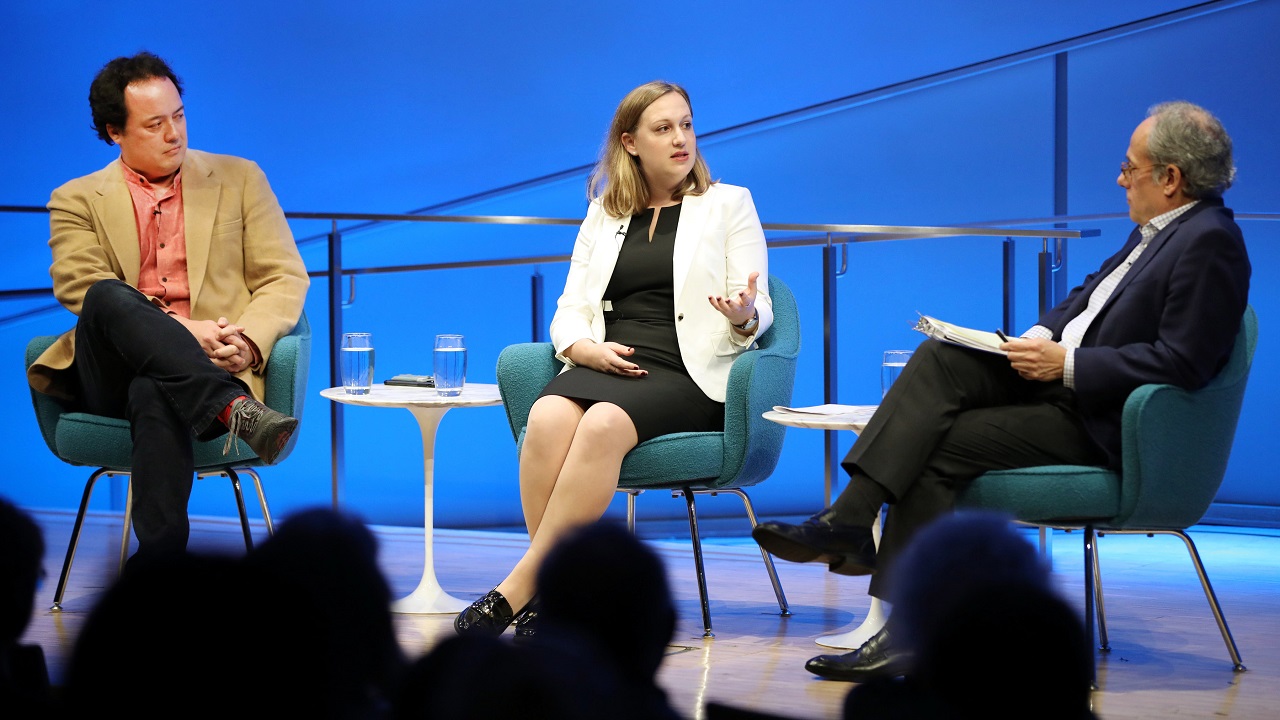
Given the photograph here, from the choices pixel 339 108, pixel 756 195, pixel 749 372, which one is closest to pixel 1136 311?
pixel 749 372

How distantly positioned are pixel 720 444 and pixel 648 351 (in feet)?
1.06

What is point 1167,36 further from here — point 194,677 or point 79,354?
point 194,677

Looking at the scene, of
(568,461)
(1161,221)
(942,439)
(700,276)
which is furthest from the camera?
(700,276)

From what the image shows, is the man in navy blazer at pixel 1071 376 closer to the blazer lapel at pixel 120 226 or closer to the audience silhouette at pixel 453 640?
the audience silhouette at pixel 453 640

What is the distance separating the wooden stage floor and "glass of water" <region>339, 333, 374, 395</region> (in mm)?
515

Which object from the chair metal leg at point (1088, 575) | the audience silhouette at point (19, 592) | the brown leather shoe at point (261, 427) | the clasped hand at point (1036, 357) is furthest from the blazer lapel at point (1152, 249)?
A: the audience silhouette at point (19, 592)

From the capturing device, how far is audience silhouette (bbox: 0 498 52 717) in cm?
82

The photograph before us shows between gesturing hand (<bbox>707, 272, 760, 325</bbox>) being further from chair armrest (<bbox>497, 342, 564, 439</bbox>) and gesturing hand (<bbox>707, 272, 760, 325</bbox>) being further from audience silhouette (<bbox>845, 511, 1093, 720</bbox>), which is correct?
audience silhouette (<bbox>845, 511, 1093, 720</bbox>)

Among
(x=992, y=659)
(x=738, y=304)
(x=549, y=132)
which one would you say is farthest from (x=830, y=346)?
(x=992, y=659)

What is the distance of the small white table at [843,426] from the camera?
94.2 inches

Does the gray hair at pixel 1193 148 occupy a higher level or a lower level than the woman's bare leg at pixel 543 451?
higher

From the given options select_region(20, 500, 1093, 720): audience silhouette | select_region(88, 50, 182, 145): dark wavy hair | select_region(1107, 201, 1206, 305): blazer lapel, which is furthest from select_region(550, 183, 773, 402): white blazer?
select_region(20, 500, 1093, 720): audience silhouette

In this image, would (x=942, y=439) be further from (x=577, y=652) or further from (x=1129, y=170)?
(x=577, y=652)

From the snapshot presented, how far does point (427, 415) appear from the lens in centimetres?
292
